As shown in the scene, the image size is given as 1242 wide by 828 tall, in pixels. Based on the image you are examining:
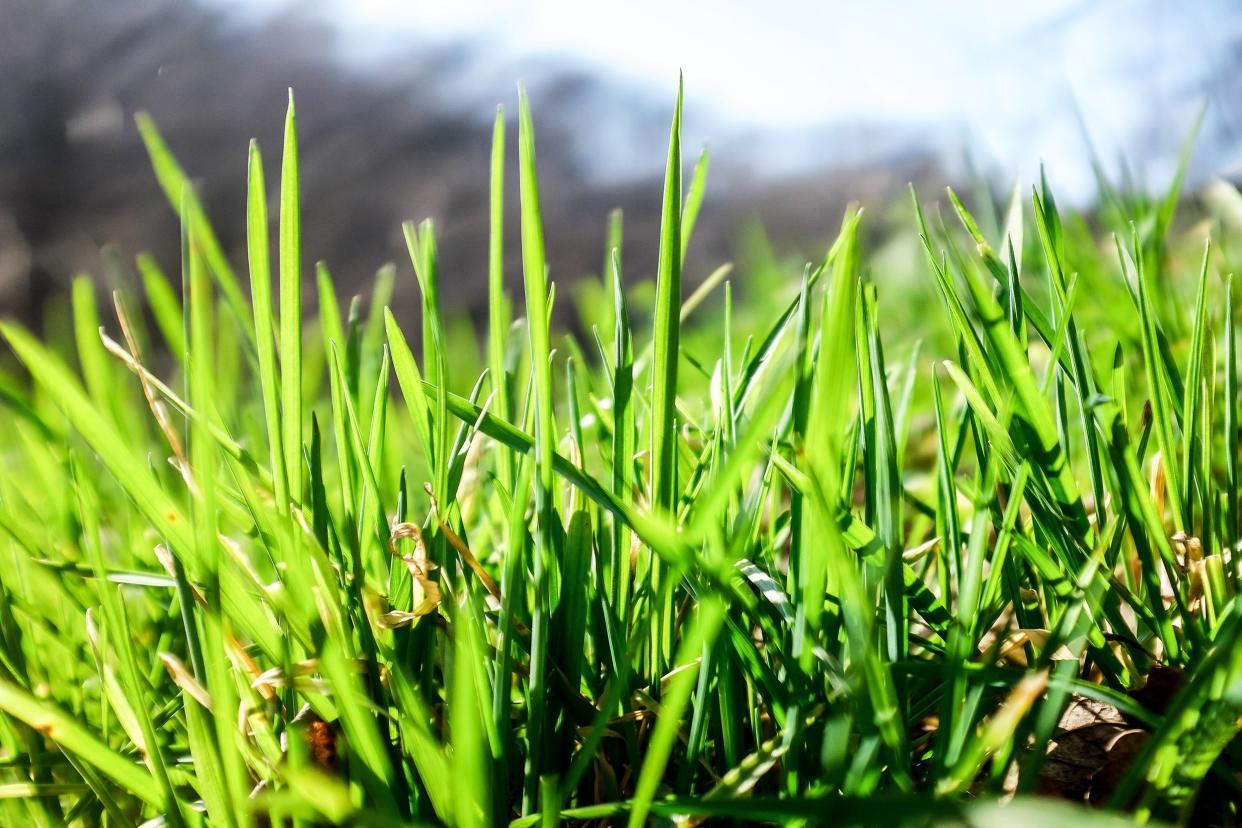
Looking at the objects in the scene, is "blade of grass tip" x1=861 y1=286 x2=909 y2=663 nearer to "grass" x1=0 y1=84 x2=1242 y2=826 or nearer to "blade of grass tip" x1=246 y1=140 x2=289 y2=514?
"grass" x1=0 y1=84 x2=1242 y2=826

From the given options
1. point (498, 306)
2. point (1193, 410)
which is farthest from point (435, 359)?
point (1193, 410)

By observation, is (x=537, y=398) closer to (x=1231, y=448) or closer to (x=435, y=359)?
(x=435, y=359)

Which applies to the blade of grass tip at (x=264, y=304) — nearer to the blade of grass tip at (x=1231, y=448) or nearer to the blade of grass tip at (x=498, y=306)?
the blade of grass tip at (x=498, y=306)

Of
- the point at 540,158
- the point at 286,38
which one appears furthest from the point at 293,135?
the point at 286,38

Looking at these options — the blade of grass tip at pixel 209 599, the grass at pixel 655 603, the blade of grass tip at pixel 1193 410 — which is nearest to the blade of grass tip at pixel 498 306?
the grass at pixel 655 603

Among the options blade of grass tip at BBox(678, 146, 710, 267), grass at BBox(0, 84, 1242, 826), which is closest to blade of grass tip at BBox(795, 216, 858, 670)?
grass at BBox(0, 84, 1242, 826)

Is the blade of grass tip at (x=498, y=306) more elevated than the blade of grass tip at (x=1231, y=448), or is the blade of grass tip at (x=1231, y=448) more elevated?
the blade of grass tip at (x=498, y=306)

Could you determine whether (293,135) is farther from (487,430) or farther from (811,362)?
(811,362)
